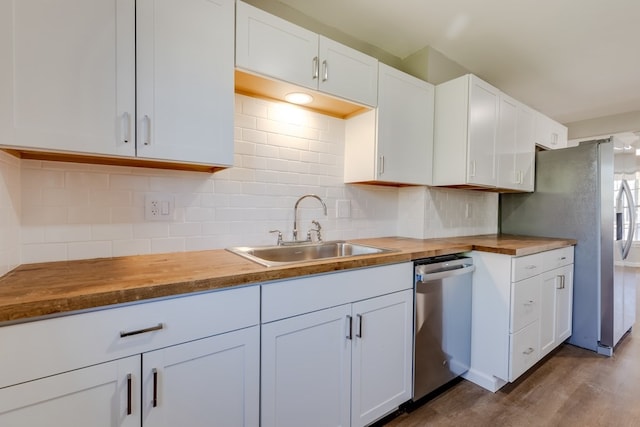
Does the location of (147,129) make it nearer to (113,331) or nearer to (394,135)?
(113,331)

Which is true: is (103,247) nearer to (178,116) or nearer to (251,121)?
(178,116)

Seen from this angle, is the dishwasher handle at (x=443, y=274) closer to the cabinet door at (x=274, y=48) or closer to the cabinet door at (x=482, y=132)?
the cabinet door at (x=482, y=132)

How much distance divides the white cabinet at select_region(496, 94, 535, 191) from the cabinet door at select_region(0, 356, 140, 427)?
2.67 meters

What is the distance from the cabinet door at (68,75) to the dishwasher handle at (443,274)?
1525 millimetres

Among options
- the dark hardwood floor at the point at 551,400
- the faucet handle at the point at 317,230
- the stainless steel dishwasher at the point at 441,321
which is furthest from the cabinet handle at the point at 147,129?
the dark hardwood floor at the point at 551,400

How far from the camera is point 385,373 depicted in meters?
1.55

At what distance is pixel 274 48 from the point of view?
1510mm

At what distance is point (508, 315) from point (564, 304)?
103cm

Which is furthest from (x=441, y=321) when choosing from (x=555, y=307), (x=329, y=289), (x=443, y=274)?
(x=555, y=307)

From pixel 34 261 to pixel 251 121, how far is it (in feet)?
4.00

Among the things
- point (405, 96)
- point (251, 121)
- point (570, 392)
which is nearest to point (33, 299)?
point (251, 121)

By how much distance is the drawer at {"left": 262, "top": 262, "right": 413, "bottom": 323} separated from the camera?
3.87 feet

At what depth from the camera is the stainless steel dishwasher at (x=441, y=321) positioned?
169 centimetres

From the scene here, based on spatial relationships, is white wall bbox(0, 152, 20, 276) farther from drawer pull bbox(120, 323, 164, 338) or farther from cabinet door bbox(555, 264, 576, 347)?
cabinet door bbox(555, 264, 576, 347)
